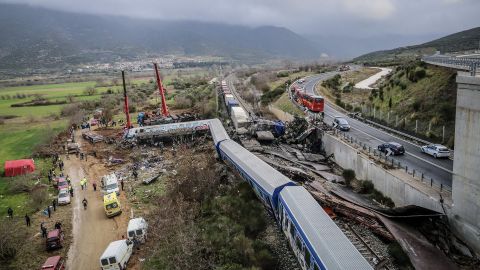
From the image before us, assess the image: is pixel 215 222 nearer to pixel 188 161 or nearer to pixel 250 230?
pixel 250 230

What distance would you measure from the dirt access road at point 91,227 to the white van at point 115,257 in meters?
2.05

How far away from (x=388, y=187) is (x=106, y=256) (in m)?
20.4

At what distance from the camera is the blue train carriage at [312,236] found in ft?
51.6

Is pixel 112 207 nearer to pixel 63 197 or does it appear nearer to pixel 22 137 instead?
pixel 63 197

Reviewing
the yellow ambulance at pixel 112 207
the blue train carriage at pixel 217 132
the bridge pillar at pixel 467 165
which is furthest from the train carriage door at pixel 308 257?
the blue train carriage at pixel 217 132

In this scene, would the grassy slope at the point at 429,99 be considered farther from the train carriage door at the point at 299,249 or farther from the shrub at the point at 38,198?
the shrub at the point at 38,198

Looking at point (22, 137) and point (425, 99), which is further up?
point (425, 99)

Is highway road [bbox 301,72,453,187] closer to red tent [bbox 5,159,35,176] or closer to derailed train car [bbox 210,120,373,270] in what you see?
derailed train car [bbox 210,120,373,270]

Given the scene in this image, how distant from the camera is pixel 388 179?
1148 inches

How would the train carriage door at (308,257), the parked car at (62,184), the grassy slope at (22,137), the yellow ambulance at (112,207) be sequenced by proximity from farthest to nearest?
the grassy slope at (22,137), the parked car at (62,184), the yellow ambulance at (112,207), the train carriage door at (308,257)

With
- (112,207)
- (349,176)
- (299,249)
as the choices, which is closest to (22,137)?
(112,207)

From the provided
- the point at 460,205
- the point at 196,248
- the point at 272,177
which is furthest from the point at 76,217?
the point at 460,205

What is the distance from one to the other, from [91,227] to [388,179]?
949 inches

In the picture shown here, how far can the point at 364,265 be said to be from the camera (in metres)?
15.4
